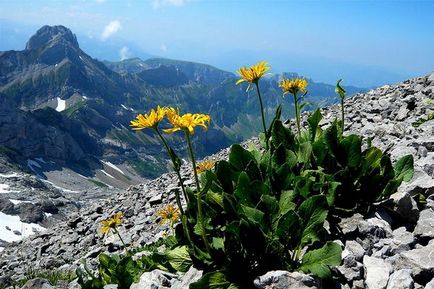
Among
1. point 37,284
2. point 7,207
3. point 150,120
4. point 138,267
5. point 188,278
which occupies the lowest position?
point 7,207

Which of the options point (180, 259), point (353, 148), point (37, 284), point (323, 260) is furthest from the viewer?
point (37, 284)

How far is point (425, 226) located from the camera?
5.04 m

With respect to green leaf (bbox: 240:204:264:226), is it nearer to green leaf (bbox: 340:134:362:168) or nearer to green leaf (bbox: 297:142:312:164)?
green leaf (bbox: 297:142:312:164)

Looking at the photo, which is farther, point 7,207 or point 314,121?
point 7,207

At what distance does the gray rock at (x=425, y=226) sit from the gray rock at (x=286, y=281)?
1654 mm

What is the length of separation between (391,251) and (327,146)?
158 cm

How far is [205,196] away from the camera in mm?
5395

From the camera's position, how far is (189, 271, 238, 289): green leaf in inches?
171

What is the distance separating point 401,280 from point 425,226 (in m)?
1.19

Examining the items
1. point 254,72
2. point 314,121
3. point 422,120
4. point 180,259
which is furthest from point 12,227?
point 254,72

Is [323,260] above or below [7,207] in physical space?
above

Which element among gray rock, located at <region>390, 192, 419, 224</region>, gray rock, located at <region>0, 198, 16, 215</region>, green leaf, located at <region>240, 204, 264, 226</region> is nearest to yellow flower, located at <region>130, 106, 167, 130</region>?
green leaf, located at <region>240, 204, 264, 226</region>

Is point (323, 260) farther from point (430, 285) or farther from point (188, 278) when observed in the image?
point (188, 278)

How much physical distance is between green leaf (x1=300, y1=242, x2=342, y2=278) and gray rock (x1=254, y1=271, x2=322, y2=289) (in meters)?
0.11
